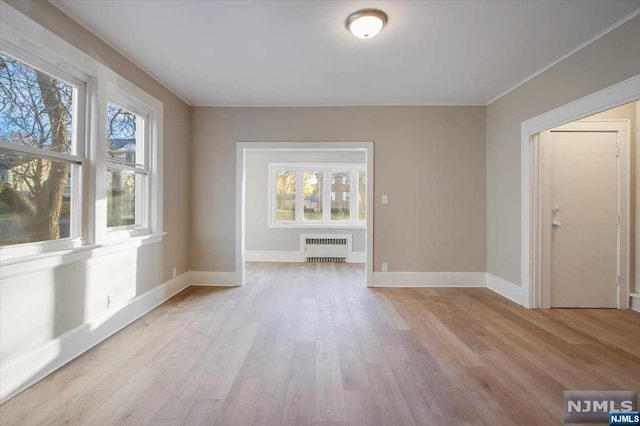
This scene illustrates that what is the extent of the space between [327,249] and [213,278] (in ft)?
8.43

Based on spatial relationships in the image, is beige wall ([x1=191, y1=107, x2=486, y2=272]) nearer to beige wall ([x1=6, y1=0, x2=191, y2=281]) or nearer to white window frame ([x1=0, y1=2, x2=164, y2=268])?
beige wall ([x1=6, y1=0, x2=191, y2=281])

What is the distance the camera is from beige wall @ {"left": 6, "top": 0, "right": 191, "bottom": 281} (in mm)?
2439

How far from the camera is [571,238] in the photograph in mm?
3316

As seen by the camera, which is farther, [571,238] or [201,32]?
[571,238]

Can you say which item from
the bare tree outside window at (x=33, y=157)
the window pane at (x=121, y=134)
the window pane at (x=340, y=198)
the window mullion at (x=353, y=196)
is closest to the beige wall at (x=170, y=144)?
the window pane at (x=121, y=134)

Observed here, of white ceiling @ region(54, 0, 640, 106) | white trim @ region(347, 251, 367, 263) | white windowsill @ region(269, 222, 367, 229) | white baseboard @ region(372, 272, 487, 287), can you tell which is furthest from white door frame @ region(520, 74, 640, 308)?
white windowsill @ region(269, 222, 367, 229)

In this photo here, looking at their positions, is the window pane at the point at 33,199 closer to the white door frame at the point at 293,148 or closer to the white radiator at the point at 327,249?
the white door frame at the point at 293,148

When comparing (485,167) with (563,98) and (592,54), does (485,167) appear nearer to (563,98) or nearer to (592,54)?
(563,98)

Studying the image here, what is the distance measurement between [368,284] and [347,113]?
2.45m

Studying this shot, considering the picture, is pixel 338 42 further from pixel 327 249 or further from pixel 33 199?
pixel 327 249

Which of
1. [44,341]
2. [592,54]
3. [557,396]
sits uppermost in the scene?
[592,54]

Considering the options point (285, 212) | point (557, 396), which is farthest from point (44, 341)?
point (285, 212)

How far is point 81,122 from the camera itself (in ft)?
7.80

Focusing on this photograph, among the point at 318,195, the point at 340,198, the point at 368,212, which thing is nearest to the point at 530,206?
the point at 368,212
